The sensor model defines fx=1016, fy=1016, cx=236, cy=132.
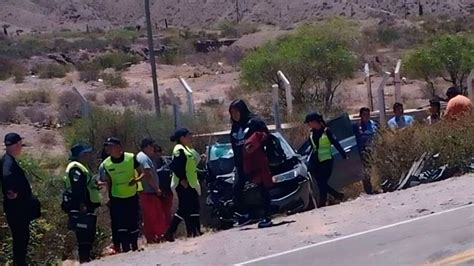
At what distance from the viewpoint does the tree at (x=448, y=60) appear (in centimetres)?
3484

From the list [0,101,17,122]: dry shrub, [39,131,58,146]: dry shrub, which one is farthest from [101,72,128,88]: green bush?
[39,131,58,146]: dry shrub

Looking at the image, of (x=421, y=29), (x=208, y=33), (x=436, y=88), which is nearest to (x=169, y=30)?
(x=208, y=33)

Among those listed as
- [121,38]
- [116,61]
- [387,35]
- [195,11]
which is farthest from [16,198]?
[195,11]

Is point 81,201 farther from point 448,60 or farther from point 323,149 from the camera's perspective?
point 448,60

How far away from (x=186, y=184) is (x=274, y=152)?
1.23 m

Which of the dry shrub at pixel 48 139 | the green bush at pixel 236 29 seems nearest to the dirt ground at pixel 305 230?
the dry shrub at pixel 48 139

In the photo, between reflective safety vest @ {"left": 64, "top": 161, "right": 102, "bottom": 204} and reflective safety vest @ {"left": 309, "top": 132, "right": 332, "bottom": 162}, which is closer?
reflective safety vest @ {"left": 64, "top": 161, "right": 102, "bottom": 204}

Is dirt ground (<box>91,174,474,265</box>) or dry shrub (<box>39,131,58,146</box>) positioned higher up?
dirt ground (<box>91,174,474,265</box>)

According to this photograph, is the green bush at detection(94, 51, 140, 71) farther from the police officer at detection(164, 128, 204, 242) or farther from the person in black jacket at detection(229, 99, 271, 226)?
the person in black jacket at detection(229, 99, 271, 226)

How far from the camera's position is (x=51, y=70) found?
60938mm

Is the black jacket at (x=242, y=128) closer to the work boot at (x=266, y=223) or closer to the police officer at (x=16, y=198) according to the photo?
the work boot at (x=266, y=223)

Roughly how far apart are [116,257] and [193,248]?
0.93 meters

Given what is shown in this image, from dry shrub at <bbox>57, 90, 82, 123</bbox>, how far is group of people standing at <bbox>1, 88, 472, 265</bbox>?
21083 millimetres

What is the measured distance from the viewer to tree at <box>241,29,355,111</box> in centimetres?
3372
